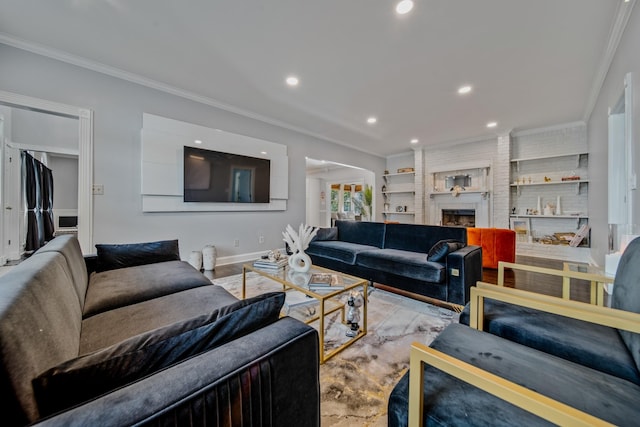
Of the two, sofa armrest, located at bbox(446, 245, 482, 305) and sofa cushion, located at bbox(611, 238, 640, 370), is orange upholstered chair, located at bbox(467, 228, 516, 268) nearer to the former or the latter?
sofa armrest, located at bbox(446, 245, 482, 305)

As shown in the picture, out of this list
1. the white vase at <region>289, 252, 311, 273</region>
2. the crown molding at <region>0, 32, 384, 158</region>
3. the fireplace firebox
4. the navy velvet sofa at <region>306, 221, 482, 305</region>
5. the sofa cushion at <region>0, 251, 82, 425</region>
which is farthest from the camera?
the fireplace firebox

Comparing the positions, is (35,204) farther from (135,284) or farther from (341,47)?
(341,47)

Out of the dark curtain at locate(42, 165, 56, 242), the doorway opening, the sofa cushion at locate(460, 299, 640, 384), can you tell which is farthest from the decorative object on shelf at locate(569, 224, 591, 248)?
the dark curtain at locate(42, 165, 56, 242)

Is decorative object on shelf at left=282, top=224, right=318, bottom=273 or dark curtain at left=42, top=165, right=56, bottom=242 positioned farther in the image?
dark curtain at left=42, top=165, right=56, bottom=242

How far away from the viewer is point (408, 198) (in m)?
7.25

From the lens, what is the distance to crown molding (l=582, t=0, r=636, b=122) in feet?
6.72

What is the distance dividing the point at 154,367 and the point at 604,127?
16.4ft

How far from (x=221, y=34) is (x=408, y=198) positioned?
Result: 617cm

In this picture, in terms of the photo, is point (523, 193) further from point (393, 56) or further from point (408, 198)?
point (393, 56)

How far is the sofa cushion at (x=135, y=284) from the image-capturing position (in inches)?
60.0

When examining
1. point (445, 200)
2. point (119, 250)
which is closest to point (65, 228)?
point (119, 250)

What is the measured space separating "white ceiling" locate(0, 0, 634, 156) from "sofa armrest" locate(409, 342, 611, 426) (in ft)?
8.16

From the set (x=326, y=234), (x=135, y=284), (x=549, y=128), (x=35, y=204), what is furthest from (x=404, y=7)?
(x=35, y=204)

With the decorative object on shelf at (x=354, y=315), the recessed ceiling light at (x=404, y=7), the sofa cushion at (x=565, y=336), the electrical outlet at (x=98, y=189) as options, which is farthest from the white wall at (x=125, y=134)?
the sofa cushion at (x=565, y=336)
